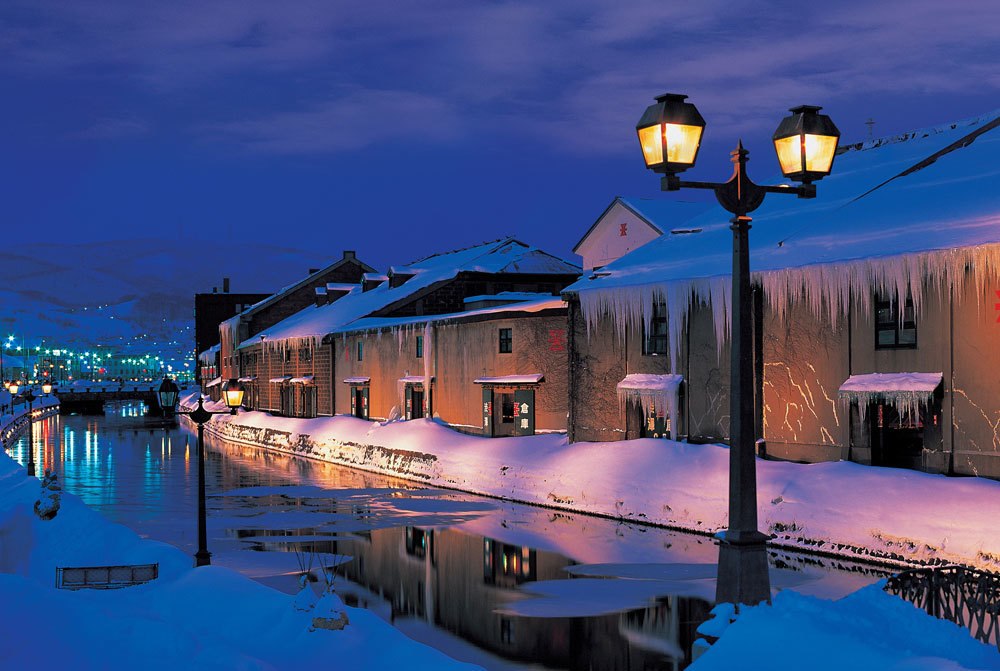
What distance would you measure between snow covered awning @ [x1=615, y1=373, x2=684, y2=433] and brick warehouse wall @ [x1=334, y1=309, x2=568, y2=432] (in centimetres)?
540

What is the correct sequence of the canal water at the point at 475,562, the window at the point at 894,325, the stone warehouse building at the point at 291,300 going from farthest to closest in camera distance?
the stone warehouse building at the point at 291,300 → the window at the point at 894,325 → the canal water at the point at 475,562

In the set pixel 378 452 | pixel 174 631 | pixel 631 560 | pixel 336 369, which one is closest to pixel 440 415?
pixel 378 452

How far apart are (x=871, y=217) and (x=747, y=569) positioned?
54.2 feet

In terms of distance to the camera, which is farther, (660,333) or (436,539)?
(660,333)

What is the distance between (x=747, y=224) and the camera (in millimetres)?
11359

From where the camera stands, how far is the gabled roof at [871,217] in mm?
22828

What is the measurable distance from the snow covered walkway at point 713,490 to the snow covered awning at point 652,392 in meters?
1.56

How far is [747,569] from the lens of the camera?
11117 mm

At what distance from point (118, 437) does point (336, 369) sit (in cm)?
1640

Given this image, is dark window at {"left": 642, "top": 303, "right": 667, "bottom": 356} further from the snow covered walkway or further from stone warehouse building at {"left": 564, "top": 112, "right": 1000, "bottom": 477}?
the snow covered walkway

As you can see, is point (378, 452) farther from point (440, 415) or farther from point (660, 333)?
point (660, 333)

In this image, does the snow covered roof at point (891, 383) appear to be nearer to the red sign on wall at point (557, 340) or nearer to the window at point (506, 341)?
the red sign on wall at point (557, 340)

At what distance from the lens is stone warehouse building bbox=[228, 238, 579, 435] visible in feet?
123

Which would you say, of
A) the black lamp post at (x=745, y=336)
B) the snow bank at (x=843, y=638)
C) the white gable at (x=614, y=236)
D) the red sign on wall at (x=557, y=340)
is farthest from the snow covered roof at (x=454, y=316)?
the snow bank at (x=843, y=638)
